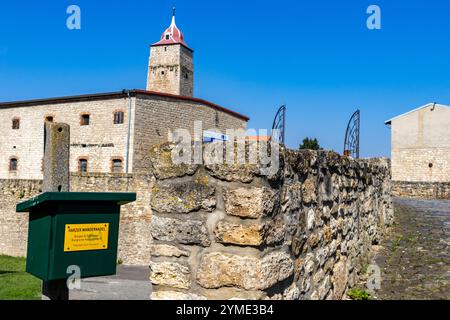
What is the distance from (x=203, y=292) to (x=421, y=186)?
18.9m

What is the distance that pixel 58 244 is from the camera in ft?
8.43

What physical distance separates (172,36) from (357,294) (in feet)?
138

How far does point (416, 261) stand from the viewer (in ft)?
18.0

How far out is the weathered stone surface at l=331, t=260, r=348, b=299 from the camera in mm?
4082

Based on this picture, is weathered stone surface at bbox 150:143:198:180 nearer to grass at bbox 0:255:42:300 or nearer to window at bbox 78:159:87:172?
A: grass at bbox 0:255:42:300

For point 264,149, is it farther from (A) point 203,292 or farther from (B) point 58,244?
(B) point 58,244

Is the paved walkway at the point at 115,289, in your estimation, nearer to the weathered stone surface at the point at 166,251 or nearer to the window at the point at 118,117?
the weathered stone surface at the point at 166,251

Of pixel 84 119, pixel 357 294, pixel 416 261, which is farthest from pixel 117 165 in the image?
pixel 357 294

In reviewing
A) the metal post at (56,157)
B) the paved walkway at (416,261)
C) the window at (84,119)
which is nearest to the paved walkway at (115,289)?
the paved walkway at (416,261)

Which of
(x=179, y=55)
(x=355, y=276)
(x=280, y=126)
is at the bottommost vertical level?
(x=355, y=276)

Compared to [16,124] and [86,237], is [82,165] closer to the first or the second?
[16,124]

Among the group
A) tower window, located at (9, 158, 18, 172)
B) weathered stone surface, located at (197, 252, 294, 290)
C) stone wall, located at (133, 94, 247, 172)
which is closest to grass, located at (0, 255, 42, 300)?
weathered stone surface, located at (197, 252, 294, 290)

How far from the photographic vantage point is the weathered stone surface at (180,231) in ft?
8.68
